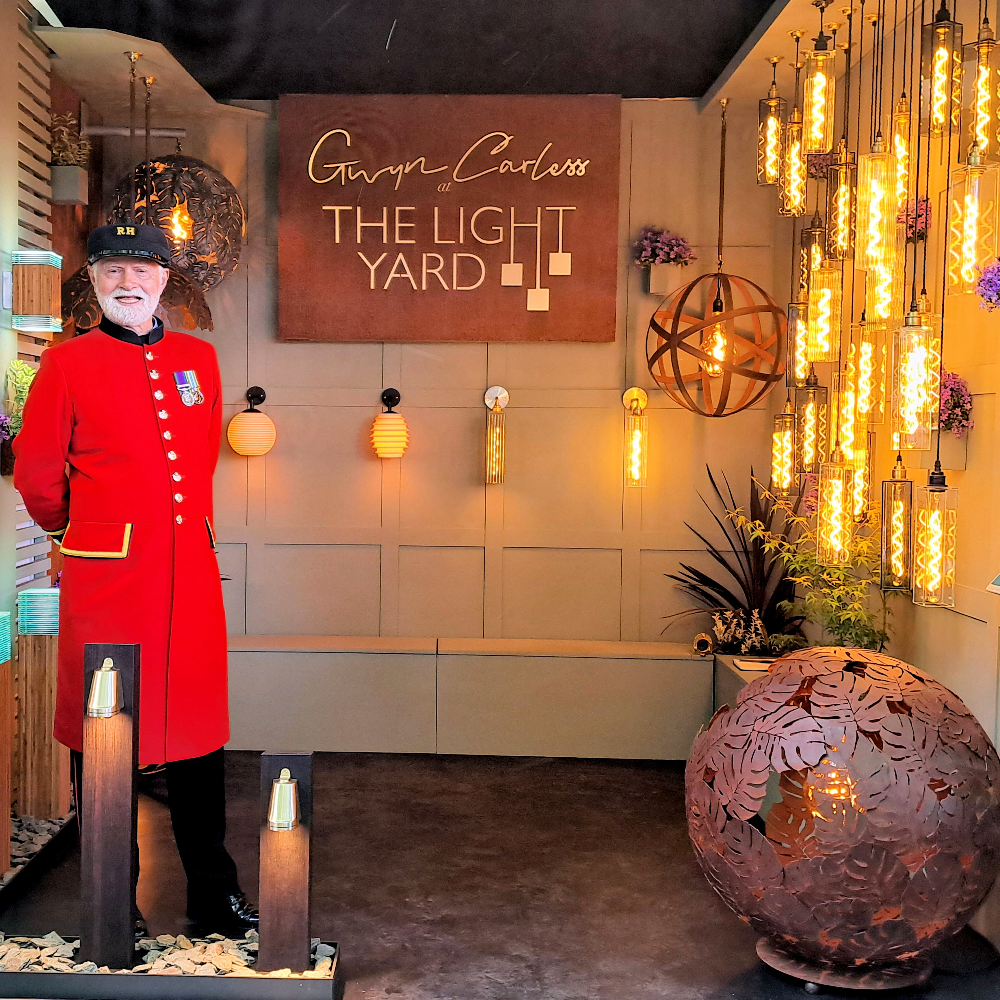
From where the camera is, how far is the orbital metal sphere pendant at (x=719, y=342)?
4.72 meters

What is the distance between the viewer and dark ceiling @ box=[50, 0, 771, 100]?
4.64 metres

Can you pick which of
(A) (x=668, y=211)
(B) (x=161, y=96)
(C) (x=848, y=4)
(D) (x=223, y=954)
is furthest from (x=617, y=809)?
(B) (x=161, y=96)

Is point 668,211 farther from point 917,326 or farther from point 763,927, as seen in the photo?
point 763,927

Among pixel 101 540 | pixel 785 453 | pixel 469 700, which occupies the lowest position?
pixel 469 700

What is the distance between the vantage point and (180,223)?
4.71 meters

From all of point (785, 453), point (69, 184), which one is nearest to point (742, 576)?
point (785, 453)

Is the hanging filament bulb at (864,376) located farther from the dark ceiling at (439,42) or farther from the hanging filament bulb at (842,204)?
the dark ceiling at (439,42)

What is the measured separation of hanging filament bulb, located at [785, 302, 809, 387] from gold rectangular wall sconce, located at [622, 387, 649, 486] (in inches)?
60.0

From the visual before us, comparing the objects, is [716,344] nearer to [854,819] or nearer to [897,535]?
[897,535]

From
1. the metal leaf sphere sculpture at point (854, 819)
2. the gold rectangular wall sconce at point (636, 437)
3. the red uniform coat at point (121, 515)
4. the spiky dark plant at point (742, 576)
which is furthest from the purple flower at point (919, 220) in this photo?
the red uniform coat at point (121, 515)

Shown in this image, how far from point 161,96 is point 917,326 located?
3764 millimetres

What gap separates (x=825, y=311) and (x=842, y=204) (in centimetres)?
33

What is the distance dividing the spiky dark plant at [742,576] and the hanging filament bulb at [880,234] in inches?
87.1

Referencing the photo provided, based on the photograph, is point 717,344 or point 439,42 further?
point 439,42
